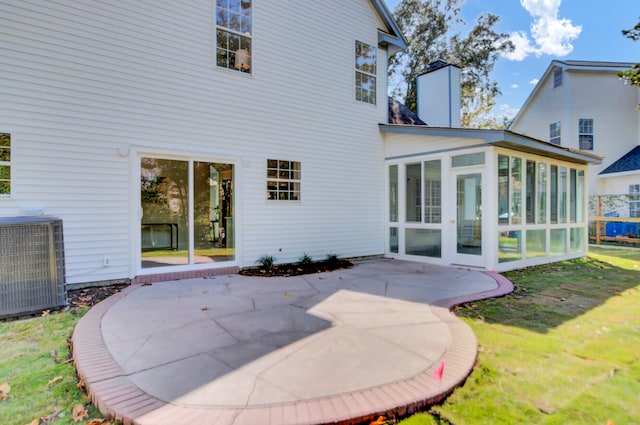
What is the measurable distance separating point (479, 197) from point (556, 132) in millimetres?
13243

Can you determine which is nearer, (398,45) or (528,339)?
(528,339)

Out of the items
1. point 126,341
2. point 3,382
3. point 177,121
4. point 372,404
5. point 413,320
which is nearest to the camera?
point 372,404

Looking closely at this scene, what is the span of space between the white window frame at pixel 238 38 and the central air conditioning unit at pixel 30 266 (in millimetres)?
4424

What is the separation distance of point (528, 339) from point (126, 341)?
13.3 feet

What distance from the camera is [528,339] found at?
3.55m

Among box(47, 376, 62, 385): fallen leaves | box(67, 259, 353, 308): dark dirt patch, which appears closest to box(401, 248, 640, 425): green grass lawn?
box(47, 376, 62, 385): fallen leaves

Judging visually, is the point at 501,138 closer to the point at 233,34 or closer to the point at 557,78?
the point at 233,34

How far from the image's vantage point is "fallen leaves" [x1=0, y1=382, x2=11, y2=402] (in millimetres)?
2435

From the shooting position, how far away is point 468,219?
25.3 feet

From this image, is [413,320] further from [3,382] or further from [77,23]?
[77,23]

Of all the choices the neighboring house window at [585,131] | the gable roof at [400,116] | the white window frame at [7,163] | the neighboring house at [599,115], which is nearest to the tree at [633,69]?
the gable roof at [400,116]

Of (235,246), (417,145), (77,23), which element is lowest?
(235,246)

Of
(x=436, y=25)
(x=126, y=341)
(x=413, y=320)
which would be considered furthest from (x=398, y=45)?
(x=436, y=25)

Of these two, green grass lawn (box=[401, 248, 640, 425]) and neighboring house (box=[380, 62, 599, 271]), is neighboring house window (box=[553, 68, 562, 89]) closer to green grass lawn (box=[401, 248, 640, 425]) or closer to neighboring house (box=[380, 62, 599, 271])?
neighboring house (box=[380, 62, 599, 271])
